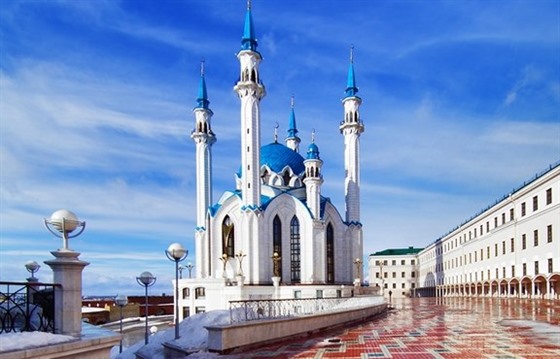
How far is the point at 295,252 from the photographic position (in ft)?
137

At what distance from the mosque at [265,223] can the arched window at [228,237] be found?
0.32 ft

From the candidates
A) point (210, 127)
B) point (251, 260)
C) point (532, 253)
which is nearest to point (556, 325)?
point (532, 253)

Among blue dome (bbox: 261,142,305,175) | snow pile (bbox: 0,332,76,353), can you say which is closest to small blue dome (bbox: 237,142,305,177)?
blue dome (bbox: 261,142,305,175)

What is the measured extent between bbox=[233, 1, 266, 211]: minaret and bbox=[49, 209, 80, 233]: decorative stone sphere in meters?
31.6

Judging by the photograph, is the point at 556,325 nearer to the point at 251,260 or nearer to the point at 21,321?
the point at 21,321

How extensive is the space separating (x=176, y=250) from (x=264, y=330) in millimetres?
4391

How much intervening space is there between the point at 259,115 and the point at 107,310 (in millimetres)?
25910

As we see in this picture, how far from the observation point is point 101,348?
20.5ft

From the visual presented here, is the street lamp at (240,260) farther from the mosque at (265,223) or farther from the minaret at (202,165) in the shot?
the minaret at (202,165)

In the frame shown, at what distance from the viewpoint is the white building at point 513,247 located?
99.2ft

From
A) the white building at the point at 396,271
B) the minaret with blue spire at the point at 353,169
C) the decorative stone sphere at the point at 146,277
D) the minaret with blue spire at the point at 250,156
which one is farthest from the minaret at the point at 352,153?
the white building at the point at 396,271

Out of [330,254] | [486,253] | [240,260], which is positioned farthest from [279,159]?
[486,253]

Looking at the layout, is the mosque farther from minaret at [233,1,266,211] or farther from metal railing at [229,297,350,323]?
metal railing at [229,297,350,323]

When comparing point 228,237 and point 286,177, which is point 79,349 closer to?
point 228,237
